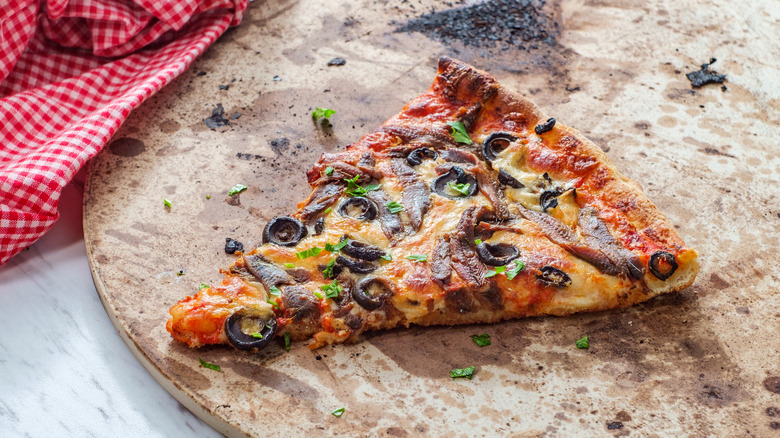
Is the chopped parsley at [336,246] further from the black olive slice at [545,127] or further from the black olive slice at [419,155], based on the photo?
the black olive slice at [545,127]

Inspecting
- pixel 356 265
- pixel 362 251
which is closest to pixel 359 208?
pixel 362 251

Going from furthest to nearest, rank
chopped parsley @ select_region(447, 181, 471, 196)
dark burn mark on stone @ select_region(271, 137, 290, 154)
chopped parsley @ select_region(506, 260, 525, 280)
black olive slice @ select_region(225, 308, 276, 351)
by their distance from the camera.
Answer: dark burn mark on stone @ select_region(271, 137, 290, 154) < chopped parsley @ select_region(447, 181, 471, 196) < chopped parsley @ select_region(506, 260, 525, 280) < black olive slice @ select_region(225, 308, 276, 351)

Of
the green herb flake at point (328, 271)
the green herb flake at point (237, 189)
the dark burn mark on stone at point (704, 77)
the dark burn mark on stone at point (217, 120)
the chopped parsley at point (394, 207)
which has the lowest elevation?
the dark burn mark on stone at point (217, 120)

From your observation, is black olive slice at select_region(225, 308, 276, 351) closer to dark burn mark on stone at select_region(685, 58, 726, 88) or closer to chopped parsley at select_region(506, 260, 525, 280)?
chopped parsley at select_region(506, 260, 525, 280)

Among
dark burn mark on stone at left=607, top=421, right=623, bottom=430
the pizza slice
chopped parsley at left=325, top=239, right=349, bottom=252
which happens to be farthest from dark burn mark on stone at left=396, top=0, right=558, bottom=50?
dark burn mark on stone at left=607, top=421, right=623, bottom=430

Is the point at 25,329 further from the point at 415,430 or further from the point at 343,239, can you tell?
the point at 415,430

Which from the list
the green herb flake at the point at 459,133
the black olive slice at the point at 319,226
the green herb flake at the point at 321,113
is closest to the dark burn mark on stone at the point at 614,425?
the black olive slice at the point at 319,226

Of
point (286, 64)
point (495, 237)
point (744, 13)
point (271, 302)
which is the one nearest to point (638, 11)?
point (744, 13)
